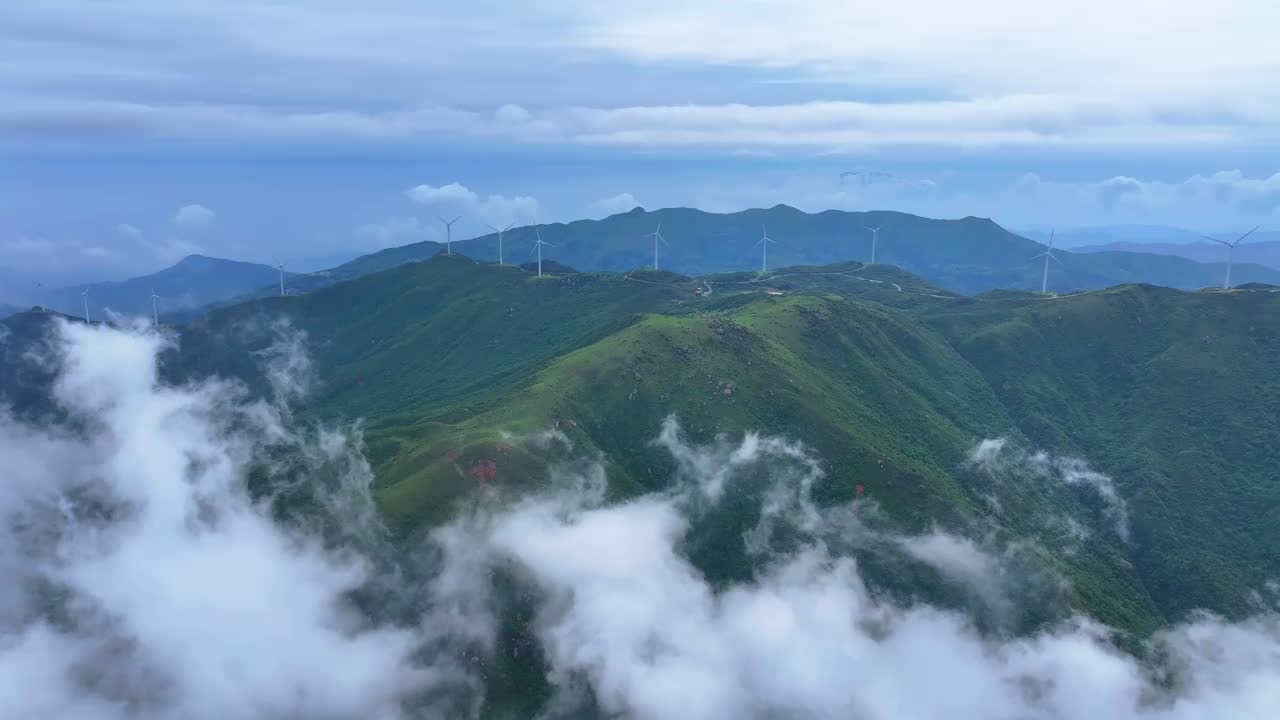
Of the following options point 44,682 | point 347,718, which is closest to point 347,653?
point 347,718

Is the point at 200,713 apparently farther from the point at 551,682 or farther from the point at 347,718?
the point at 551,682

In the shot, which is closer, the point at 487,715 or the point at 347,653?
the point at 487,715

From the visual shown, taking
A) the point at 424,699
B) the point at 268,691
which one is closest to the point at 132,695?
the point at 268,691

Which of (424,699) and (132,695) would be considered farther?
(132,695)

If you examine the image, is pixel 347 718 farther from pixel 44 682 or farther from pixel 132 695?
pixel 44 682

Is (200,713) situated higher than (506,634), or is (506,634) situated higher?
(506,634)

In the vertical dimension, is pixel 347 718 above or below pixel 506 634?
below

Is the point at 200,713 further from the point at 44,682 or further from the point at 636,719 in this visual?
the point at 636,719
